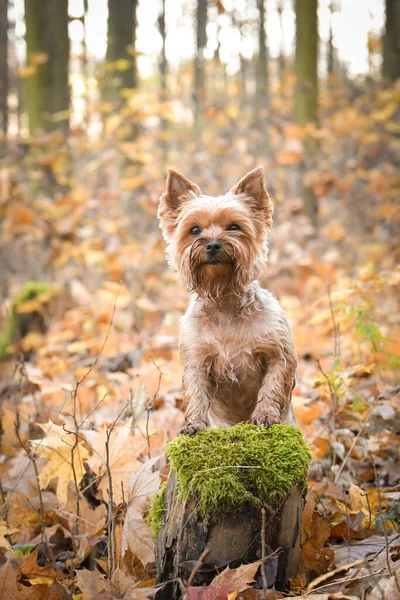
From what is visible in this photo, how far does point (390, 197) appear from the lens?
1261 centimetres

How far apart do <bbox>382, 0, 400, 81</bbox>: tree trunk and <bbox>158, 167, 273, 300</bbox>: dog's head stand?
14.6 m

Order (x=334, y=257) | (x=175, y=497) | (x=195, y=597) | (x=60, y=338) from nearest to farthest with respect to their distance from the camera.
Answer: (x=195, y=597) < (x=175, y=497) < (x=60, y=338) < (x=334, y=257)

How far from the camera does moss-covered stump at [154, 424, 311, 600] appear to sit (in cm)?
278

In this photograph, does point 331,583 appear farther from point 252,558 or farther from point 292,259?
point 292,259

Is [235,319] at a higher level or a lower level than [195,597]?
higher

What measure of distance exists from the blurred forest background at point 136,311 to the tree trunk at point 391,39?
0.07 m

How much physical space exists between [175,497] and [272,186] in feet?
35.4

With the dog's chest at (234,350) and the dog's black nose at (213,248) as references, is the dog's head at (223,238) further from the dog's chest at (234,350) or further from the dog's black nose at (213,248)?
the dog's chest at (234,350)

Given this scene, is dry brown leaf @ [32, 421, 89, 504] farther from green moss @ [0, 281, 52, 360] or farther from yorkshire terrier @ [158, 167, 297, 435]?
green moss @ [0, 281, 52, 360]

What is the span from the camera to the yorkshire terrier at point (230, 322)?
3.27 m

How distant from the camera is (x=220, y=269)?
3.38 metres

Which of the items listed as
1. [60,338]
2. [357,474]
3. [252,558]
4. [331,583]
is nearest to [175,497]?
[252,558]

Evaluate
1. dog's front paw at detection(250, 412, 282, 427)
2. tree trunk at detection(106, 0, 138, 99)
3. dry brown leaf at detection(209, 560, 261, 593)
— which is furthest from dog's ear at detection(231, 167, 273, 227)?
tree trunk at detection(106, 0, 138, 99)

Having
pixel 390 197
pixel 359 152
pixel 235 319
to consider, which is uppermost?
pixel 359 152
